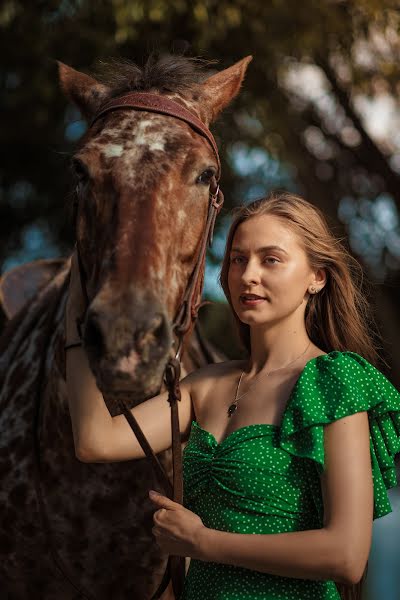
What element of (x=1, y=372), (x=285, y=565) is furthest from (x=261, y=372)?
(x=1, y=372)

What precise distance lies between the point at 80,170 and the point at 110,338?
61 centimetres

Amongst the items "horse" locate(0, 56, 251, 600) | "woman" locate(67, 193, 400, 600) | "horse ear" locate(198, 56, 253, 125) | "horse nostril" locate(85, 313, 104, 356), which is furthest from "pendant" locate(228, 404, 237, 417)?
"horse ear" locate(198, 56, 253, 125)

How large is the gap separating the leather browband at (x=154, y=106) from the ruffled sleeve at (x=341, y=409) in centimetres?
70

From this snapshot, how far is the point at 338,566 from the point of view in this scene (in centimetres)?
Answer: 158

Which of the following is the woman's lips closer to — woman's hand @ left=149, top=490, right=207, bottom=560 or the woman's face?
the woman's face

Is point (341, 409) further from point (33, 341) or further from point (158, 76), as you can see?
point (33, 341)

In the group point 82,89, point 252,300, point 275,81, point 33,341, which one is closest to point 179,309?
point 252,300

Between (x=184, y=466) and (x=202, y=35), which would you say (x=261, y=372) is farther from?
(x=202, y=35)

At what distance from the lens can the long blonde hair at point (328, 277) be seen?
2.00 meters

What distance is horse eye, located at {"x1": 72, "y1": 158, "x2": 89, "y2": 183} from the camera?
1.96 metres

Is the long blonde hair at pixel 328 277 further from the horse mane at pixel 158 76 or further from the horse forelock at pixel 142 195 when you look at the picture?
the horse mane at pixel 158 76

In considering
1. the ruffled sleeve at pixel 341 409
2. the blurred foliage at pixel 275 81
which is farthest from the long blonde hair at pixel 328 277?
the blurred foliage at pixel 275 81

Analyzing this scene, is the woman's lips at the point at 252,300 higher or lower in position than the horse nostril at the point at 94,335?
higher

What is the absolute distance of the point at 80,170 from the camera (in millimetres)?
1996
